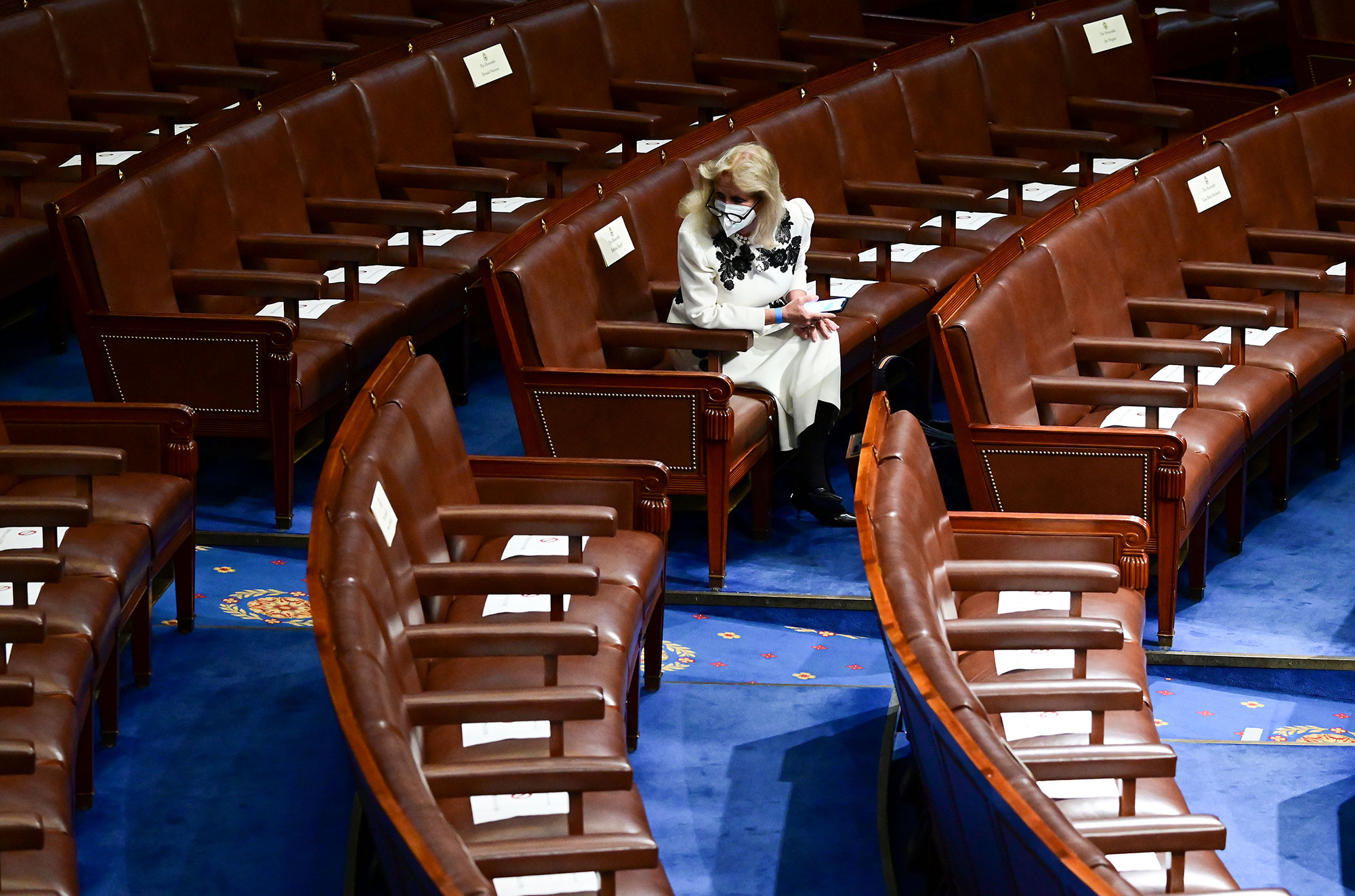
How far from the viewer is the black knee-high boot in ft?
9.95

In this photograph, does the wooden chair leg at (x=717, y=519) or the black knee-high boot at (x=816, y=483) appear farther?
the black knee-high boot at (x=816, y=483)

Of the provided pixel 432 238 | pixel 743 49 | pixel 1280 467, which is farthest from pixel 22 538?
pixel 743 49

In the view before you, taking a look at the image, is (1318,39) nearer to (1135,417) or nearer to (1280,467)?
(1280,467)

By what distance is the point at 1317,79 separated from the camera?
472 cm

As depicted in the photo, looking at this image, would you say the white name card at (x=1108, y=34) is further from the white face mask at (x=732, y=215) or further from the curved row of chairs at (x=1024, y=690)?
the curved row of chairs at (x=1024, y=690)

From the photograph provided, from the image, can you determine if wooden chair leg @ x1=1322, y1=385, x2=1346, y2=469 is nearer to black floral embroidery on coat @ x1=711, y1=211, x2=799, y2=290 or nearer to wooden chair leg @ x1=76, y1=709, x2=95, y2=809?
black floral embroidery on coat @ x1=711, y1=211, x2=799, y2=290

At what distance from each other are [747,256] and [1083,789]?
1.32 metres

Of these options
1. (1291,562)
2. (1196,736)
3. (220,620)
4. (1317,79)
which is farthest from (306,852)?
(1317,79)

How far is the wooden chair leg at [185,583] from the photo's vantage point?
2.56 m

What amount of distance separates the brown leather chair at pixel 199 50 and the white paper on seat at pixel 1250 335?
205 centimetres

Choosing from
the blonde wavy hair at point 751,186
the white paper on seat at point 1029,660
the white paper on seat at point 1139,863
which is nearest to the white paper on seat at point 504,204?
the blonde wavy hair at point 751,186

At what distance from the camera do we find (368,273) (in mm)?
3301

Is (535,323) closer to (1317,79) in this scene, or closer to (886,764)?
(886,764)

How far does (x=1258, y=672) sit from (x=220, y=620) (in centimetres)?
152
